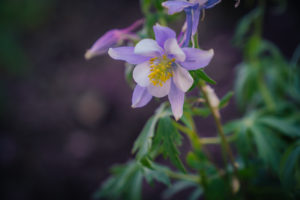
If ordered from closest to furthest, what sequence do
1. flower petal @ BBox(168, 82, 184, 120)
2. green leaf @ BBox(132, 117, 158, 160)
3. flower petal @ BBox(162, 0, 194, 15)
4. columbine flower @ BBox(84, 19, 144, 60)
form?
1. flower petal @ BBox(162, 0, 194, 15)
2. flower petal @ BBox(168, 82, 184, 120)
3. green leaf @ BBox(132, 117, 158, 160)
4. columbine flower @ BBox(84, 19, 144, 60)

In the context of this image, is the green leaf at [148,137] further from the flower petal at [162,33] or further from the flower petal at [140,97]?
the flower petal at [162,33]

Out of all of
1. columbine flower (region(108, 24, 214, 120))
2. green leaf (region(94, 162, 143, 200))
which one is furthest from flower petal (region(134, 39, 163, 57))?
green leaf (region(94, 162, 143, 200))

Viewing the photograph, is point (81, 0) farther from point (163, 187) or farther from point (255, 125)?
point (255, 125)

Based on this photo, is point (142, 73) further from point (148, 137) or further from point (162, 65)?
point (148, 137)

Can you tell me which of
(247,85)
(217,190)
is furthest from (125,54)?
(247,85)

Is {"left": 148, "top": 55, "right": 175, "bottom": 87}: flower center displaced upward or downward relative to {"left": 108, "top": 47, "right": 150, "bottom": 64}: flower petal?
downward

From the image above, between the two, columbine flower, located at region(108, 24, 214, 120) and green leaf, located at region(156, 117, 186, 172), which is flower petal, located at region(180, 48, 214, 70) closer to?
columbine flower, located at region(108, 24, 214, 120)
